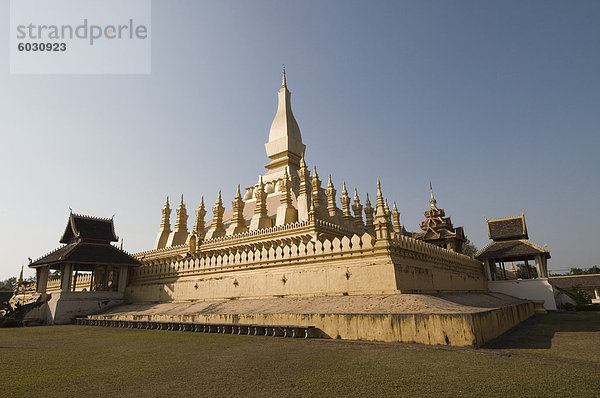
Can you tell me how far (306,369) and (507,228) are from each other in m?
31.4

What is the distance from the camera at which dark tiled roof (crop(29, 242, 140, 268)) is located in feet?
74.2

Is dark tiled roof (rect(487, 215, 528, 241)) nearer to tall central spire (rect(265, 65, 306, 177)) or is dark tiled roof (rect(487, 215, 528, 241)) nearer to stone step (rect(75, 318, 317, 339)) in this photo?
tall central spire (rect(265, 65, 306, 177))

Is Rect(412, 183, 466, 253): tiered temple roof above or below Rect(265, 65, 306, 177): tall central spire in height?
below

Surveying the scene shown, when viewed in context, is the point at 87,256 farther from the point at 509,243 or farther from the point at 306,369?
the point at 509,243

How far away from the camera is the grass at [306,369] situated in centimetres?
534

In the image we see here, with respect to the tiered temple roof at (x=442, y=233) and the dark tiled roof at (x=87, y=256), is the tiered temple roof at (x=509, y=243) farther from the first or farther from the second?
the dark tiled roof at (x=87, y=256)

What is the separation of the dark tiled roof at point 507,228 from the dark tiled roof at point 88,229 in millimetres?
32331

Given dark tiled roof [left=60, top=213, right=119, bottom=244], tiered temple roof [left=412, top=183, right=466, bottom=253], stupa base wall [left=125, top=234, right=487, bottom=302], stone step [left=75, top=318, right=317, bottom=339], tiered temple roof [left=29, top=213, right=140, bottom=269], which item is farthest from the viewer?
tiered temple roof [left=412, top=183, right=466, bottom=253]

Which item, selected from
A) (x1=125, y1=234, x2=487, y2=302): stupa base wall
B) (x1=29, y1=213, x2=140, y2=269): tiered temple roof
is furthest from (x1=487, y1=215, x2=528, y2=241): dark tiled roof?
(x1=29, y1=213, x2=140, y2=269): tiered temple roof

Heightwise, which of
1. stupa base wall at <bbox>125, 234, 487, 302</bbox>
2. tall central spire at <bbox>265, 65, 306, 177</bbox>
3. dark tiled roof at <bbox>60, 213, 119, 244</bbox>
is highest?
tall central spire at <bbox>265, 65, 306, 177</bbox>

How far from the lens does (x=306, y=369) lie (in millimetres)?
6672

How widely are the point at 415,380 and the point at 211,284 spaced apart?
15.6m

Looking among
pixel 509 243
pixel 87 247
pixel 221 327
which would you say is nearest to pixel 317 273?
pixel 221 327

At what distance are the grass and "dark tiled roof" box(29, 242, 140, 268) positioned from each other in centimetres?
1381
